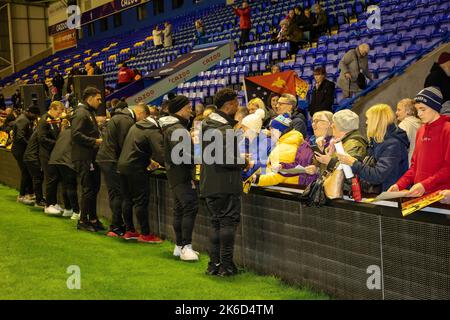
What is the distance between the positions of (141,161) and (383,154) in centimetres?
387

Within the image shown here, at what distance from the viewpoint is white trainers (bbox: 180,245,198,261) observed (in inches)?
275

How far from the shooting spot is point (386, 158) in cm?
502

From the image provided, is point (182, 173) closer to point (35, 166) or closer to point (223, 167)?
point (223, 167)

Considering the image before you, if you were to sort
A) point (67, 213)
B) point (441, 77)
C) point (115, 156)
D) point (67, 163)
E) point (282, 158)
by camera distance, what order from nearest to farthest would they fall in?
1. point (282, 158)
2. point (441, 77)
3. point (115, 156)
4. point (67, 163)
5. point (67, 213)

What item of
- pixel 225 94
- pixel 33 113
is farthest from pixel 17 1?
pixel 225 94

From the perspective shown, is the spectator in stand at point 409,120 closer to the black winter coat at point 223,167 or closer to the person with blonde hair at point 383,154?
the person with blonde hair at point 383,154

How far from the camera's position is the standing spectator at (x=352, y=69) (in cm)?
1114

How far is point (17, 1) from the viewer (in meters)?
41.5

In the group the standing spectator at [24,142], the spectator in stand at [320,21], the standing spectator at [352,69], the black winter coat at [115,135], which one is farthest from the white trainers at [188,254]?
the spectator in stand at [320,21]

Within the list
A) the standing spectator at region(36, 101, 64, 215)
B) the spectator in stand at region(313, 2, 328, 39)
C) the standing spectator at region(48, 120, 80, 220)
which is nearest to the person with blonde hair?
the standing spectator at region(48, 120, 80, 220)

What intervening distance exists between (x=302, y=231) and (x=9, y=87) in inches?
1364

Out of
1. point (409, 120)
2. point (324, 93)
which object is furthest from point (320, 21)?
point (409, 120)

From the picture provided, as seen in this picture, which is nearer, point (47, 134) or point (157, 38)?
point (47, 134)

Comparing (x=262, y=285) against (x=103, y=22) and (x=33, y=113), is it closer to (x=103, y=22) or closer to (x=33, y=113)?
(x=33, y=113)
